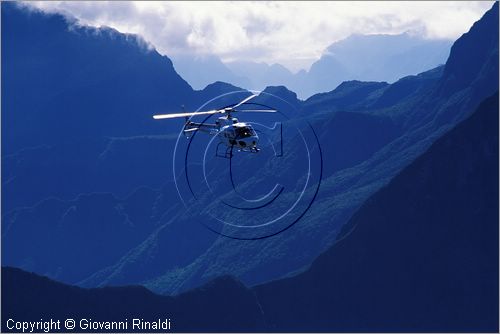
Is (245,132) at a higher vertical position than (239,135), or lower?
higher

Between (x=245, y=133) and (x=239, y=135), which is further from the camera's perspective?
(x=239, y=135)

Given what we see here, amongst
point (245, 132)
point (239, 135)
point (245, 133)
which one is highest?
point (245, 132)

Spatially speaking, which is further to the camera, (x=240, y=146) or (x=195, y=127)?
(x=195, y=127)

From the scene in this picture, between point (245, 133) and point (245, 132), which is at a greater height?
point (245, 132)

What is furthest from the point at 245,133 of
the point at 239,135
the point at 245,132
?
the point at 239,135

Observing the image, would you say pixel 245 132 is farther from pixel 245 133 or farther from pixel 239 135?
pixel 239 135

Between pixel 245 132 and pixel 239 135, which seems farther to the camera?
pixel 239 135
